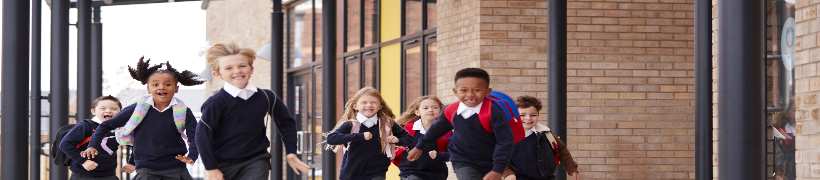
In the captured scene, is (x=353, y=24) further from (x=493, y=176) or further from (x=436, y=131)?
(x=493, y=176)

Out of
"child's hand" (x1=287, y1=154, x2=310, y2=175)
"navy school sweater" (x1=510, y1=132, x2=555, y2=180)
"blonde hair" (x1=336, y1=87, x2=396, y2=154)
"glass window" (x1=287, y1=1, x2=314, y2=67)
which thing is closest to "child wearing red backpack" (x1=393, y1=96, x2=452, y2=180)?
"blonde hair" (x1=336, y1=87, x2=396, y2=154)

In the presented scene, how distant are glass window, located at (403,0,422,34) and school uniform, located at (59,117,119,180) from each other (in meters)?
7.79

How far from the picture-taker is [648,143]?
15156mm

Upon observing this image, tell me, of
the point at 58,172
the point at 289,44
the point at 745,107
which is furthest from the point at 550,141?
the point at 289,44

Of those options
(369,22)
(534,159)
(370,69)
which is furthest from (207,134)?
(370,69)

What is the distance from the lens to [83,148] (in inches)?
452

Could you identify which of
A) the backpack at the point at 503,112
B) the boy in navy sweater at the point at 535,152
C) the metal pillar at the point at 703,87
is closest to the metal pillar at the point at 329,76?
the metal pillar at the point at 703,87

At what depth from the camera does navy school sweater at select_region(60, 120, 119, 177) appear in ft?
35.1

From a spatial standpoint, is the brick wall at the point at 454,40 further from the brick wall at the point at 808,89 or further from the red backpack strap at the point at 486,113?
the brick wall at the point at 808,89

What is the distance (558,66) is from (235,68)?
3.50 m

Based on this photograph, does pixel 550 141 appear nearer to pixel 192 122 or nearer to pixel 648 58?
pixel 192 122

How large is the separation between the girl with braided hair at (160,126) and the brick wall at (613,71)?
5.84 meters

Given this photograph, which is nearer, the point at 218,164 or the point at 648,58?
the point at 218,164

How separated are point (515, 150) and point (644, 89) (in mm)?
5823
